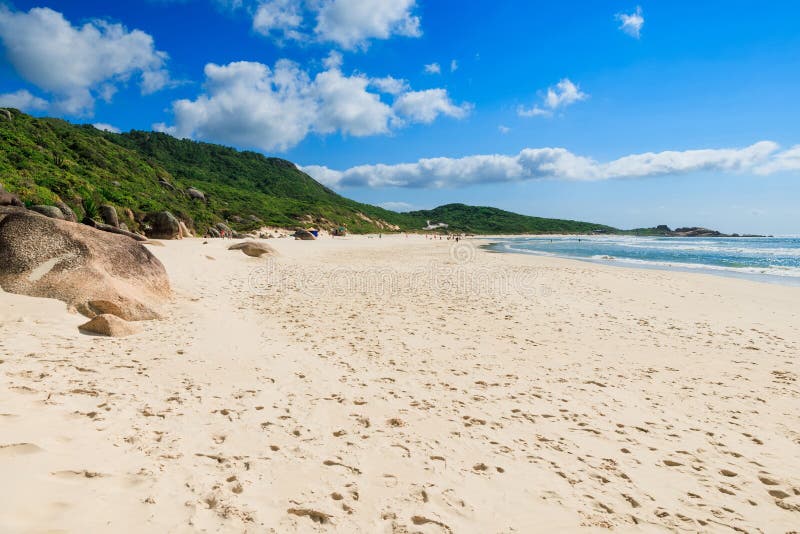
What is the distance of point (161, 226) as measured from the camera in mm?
29250

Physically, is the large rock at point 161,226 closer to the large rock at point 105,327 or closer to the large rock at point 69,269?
the large rock at point 69,269

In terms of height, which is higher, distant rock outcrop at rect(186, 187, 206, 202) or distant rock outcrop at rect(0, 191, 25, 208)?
distant rock outcrop at rect(186, 187, 206, 202)

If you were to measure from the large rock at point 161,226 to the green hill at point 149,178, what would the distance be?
1121 mm

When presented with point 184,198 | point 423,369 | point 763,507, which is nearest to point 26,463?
point 423,369

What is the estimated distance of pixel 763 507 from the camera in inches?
147

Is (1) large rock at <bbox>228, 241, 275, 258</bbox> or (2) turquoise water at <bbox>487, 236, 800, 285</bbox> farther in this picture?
(2) turquoise water at <bbox>487, 236, 800, 285</bbox>

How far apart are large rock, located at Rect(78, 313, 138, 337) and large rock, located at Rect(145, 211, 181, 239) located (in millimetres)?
25886

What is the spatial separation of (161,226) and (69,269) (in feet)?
80.7

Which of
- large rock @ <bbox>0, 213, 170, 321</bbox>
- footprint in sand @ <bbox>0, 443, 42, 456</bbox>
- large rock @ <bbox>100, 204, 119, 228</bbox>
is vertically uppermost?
large rock @ <bbox>100, 204, 119, 228</bbox>

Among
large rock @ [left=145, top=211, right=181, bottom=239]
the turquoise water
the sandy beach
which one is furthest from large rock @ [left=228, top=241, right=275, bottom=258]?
the turquoise water

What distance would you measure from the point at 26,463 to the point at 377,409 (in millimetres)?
3560

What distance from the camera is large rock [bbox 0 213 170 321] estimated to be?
743 centimetres

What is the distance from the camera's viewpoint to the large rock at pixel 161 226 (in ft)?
95.5

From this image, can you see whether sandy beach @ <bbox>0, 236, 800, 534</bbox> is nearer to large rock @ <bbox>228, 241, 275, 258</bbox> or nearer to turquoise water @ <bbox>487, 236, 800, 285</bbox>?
large rock @ <bbox>228, 241, 275, 258</bbox>
